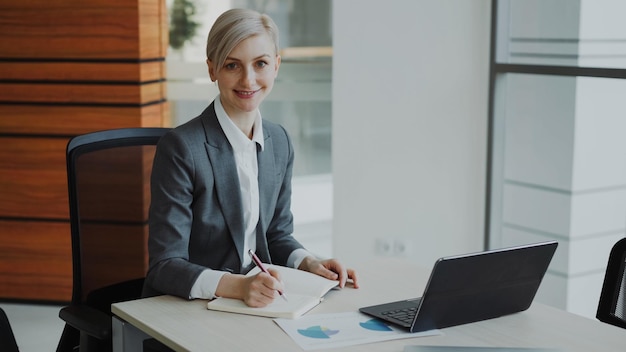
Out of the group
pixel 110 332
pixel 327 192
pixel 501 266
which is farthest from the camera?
pixel 327 192

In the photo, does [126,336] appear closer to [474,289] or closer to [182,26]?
[474,289]

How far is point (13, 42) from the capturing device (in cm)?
437

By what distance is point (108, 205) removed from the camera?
2561mm

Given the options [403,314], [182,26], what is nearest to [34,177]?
[182,26]

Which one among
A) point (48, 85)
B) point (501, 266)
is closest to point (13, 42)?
point (48, 85)

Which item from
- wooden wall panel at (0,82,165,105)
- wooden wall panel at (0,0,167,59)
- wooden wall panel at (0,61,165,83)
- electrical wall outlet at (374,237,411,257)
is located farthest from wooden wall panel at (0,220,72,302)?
electrical wall outlet at (374,237,411,257)

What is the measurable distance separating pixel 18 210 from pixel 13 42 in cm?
91

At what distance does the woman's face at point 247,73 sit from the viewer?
219 cm

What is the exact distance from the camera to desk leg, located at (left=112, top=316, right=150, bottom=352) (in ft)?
6.68

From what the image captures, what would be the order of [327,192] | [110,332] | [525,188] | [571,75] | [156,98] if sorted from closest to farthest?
[110,332], [571,75], [525,188], [156,98], [327,192]

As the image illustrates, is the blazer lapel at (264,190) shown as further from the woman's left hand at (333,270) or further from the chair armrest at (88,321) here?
the chair armrest at (88,321)

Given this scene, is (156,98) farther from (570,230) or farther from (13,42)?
(570,230)

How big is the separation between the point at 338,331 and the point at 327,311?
5.6 inches

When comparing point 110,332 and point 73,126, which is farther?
point 73,126
